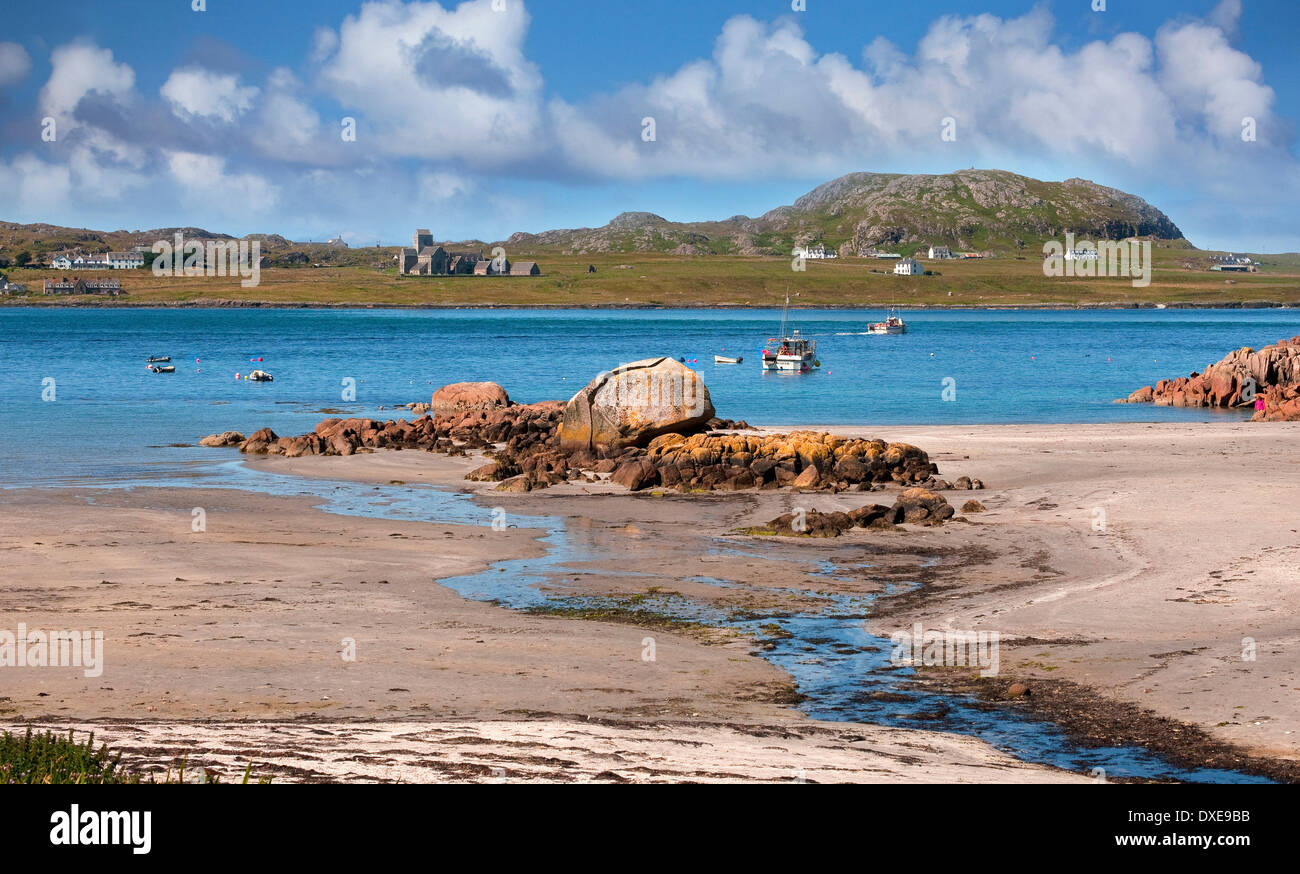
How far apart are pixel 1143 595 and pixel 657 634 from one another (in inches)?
321

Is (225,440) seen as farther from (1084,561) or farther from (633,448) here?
(1084,561)

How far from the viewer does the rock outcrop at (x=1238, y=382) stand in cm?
5766

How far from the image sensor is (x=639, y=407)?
121ft

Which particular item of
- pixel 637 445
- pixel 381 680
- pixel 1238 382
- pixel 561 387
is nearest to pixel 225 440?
pixel 637 445

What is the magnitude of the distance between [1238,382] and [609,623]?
4938 cm

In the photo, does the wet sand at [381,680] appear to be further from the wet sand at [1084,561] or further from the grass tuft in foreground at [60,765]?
the wet sand at [1084,561]

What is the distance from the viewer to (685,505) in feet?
98.9

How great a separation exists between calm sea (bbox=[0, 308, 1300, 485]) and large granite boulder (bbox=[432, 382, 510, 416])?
253 inches

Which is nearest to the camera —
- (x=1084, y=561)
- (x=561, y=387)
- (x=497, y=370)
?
(x=1084, y=561)
